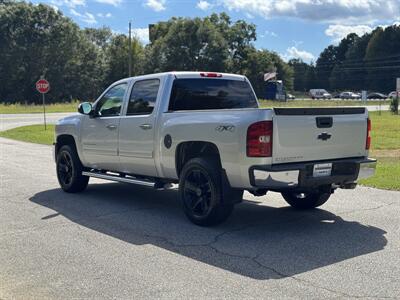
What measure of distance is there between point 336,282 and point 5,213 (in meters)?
5.06

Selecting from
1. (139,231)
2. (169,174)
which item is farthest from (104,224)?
(169,174)

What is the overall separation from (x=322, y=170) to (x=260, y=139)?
38.2 inches

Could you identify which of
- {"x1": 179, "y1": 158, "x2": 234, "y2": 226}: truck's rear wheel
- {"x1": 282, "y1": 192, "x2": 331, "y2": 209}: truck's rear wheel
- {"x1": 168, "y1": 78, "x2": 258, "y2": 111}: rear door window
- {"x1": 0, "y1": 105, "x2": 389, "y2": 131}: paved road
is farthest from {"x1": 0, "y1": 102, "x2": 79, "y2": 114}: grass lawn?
{"x1": 179, "y1": 158, "x2": 234, "y2": 226}: truck's rear wheel

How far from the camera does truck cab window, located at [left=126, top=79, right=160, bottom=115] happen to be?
7.82m

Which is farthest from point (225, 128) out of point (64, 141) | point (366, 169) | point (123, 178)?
point (64, 141)

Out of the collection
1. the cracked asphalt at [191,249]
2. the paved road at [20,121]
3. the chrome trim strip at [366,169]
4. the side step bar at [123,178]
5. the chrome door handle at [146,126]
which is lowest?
the paved road at [20,121]

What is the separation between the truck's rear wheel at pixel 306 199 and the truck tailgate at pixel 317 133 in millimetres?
1041

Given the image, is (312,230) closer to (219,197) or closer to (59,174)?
(219,197)

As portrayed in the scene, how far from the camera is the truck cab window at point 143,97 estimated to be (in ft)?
25.6

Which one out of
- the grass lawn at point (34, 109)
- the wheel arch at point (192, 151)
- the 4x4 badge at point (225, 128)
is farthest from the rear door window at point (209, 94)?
the grass lawn at point (34, 109)

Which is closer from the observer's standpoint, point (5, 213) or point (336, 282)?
point (336, 282)

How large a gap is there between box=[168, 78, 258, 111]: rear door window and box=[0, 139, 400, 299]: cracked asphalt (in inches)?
60.5

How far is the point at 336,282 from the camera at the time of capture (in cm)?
479

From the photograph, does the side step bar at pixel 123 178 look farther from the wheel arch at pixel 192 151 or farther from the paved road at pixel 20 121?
the paved road at pixel 20 121
